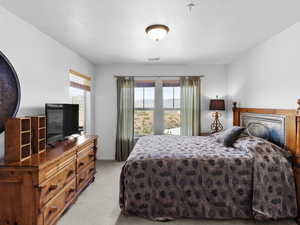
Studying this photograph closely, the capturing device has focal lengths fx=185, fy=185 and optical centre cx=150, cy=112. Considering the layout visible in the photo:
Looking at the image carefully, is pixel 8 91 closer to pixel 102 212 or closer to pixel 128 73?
pixel 102 212

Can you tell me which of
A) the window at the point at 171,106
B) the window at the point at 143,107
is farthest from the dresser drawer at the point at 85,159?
the window at the point at 171,106

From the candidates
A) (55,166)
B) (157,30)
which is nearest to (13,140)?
(55,166)

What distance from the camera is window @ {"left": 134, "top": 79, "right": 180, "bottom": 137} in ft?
15.8

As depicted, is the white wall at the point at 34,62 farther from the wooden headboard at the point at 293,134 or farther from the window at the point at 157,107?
the wooden headboard at the point at 293,134

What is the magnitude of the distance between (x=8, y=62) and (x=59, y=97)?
1140mm

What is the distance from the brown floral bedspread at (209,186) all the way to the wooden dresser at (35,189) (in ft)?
2.44

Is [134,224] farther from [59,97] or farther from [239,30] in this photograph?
[239,30]

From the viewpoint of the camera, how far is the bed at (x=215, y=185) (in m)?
2.21

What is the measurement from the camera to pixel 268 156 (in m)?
2.30

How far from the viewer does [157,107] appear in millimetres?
4840

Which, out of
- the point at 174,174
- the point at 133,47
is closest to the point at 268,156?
the point at 174,174

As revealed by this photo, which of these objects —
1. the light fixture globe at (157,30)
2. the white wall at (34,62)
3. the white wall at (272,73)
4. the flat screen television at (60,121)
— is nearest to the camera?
the white wall at (34,62)

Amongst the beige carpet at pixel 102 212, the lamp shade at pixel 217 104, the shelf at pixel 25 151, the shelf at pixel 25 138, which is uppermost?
the lamp shade at pixel 217 104

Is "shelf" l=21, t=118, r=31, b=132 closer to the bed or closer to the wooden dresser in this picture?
the wooden dresser
